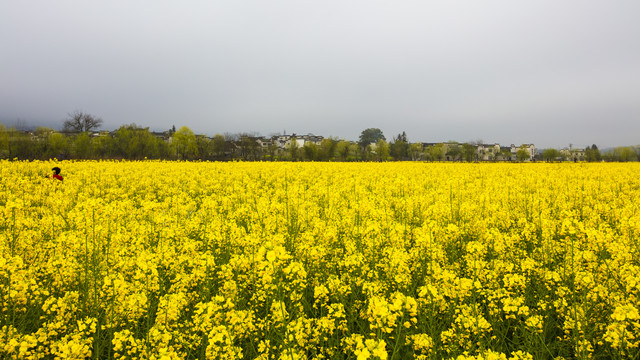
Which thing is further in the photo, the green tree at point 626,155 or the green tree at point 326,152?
the green tree at point 626,155

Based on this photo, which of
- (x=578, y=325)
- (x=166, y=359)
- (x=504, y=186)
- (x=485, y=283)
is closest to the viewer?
(x=166, y=359)

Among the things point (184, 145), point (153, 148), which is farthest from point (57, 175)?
point (184, 145)

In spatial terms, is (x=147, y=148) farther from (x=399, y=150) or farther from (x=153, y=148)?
(x=399, y=150)

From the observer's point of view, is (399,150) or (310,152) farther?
(399,150)

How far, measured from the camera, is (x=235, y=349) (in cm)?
268

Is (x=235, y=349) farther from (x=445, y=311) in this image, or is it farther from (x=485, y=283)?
(x=485, y=283)

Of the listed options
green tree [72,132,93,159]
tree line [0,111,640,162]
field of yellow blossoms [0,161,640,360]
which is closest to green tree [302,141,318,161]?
tree line [0,111,640,162]

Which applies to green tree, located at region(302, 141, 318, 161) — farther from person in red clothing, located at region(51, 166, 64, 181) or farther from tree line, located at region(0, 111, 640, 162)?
person in red clothing, located at region(51, 166, 64, 181)

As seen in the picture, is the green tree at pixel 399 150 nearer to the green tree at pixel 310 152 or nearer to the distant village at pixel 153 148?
the distant village at pixel 153 148

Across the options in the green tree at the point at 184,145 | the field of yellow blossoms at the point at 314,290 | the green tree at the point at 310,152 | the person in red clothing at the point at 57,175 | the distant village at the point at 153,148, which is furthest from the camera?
the green tree at the point at 184,145

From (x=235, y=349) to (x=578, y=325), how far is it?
10.2 ft

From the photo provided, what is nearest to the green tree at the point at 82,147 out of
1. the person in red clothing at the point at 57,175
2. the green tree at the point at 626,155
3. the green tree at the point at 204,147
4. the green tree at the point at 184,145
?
the green tree at the point at 184,145

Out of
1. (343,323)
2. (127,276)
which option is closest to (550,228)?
(343,323)

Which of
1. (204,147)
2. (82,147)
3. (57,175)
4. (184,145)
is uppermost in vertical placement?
(184,145)
